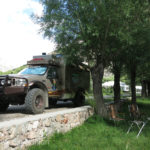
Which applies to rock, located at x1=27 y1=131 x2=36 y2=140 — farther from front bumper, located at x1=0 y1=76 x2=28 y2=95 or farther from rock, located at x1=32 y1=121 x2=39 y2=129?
front bumper, located at x1=0 y1=76 x2=28 y2=95

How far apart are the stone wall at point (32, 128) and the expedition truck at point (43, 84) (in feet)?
4.11

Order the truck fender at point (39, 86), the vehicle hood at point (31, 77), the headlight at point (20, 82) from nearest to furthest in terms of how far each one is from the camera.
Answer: the headlight at point (20, 82) < the vehicle hood at point (31, 77) < the truck fender at point (39, 86)

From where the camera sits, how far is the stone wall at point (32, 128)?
15.6 ft

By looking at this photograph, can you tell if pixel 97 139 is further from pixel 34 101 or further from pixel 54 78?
pixel 54 78

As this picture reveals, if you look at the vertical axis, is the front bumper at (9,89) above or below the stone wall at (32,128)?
above

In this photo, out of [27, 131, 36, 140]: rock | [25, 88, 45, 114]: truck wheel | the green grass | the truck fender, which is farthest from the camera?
the truck fender

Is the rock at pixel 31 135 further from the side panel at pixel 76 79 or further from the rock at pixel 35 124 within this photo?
the side panel at pixel 76 79

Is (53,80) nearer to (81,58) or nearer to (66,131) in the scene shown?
(81,58)

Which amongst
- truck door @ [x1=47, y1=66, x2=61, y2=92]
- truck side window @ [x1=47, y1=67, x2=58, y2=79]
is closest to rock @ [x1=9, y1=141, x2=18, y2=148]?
truck door @ [x1=47, y1=66, x2=61, y2=92]

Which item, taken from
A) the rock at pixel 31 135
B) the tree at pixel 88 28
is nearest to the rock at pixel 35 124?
the rock at pixel 31 135

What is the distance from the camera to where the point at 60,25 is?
30.5 ft

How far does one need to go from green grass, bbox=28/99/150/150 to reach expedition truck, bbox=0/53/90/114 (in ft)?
Answer: 5.86

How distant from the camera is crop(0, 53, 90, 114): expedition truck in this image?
300 inches

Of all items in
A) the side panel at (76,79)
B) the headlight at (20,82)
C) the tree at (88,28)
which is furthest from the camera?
the side panel at (76,79)
